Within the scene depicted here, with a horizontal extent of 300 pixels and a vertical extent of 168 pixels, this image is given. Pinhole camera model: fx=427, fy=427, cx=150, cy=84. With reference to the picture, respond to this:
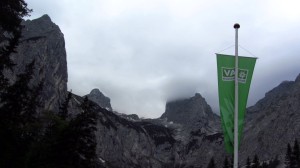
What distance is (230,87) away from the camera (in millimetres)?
15398

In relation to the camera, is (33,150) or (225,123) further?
(33,150)

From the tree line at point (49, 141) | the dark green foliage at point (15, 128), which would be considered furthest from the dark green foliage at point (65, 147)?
the dark green foliage at point (15, 128)

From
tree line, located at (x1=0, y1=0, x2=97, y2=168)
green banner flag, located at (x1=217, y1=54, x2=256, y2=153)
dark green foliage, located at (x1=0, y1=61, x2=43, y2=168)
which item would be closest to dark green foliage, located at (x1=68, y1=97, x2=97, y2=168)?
tree line, located at (x1=0, y1=0, x2=97, y2=168)

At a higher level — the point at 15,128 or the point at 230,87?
the point at 15,128

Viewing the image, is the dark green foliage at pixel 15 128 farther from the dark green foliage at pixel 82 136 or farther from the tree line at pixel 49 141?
the dark green foliage at pixel 82 136

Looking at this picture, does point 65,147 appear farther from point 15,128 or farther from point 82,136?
point 15,128

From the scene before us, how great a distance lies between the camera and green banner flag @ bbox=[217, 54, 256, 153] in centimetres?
1522

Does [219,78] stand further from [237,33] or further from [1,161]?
[1,161]

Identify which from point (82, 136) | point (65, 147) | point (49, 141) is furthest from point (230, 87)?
point (49, 141)

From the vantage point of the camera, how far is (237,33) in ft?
53.7

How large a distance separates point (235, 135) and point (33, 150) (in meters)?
26.5

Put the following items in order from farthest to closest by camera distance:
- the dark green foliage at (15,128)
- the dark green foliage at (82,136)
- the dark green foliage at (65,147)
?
the dark green foliage at (15,128)
the dark green foliage at (82,136)
the dark green foliage at (65,147)

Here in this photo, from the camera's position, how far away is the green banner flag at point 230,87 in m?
15.2

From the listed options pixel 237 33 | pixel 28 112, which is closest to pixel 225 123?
pixel 237 33
